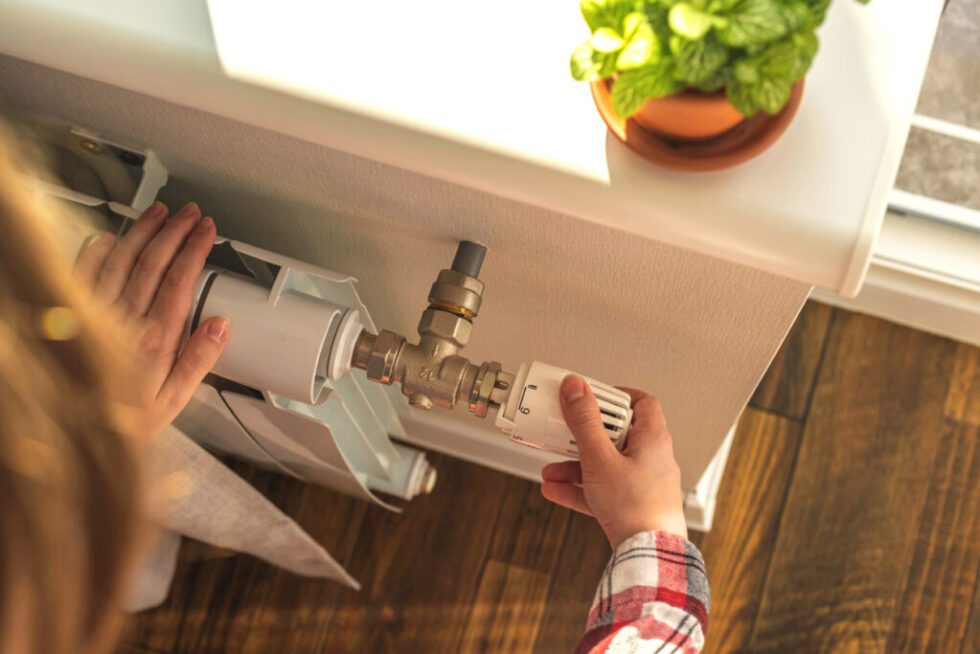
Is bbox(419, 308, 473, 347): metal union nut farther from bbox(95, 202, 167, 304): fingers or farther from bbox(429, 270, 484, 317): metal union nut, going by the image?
bbox(95, 202, 167, 304): fingers

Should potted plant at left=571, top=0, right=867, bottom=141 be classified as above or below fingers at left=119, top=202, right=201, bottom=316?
above

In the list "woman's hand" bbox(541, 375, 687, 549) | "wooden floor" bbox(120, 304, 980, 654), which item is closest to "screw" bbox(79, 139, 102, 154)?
"woman's hand" bbox(541, 375, 687, 549)

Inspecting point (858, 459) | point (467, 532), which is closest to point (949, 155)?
point (858, 459)

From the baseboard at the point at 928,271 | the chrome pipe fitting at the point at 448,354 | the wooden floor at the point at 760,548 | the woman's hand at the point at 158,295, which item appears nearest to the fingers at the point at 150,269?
the woman's hand at the point at 158,295

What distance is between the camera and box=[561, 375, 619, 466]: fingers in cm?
52

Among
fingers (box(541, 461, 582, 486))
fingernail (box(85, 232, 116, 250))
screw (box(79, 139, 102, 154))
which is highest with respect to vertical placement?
screw (box(79, 139, 102, 154))

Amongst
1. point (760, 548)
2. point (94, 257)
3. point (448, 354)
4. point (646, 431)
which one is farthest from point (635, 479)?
point (760, 548)

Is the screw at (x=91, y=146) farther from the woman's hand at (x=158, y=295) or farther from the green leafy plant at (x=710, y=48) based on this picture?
the green leafy plant at (x=710, y=48)

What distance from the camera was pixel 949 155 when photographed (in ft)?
3.36

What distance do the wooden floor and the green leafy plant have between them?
0.82m

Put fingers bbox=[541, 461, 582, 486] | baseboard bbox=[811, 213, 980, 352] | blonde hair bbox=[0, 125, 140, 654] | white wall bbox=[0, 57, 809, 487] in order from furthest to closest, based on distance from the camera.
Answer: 1. baseboard bbox=[811, 213, 980, 352]
2. fingers bbox=[541, 461, 582, 486]
3. white wall bbox=[0, 57, 809, 487]
4. blonde hair bbox=[0, 125, 140, 654]

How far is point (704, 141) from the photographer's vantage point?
0.39 metres

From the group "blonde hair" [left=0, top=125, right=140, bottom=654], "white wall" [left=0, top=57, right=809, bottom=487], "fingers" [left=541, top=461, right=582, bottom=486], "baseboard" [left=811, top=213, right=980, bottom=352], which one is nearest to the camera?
"blonde hair" [left=0, top=125, right=140, bottom=654]

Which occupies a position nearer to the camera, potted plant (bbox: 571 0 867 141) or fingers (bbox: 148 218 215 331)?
potted plant (bbox: 571 0 867 141)
